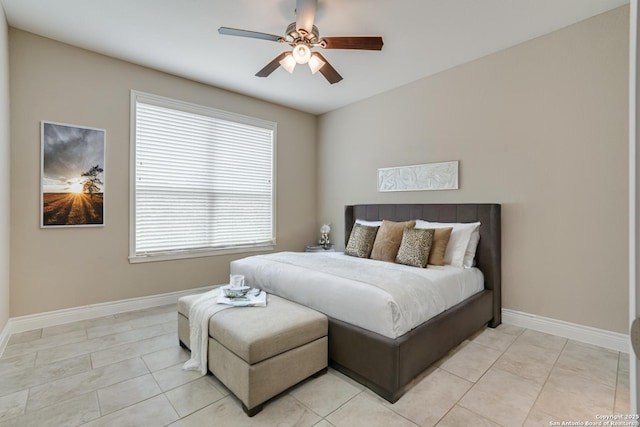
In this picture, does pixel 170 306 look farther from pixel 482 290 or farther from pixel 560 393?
pixel 560 393

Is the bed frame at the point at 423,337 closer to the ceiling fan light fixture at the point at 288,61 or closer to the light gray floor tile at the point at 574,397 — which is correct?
the light gray floor tile at the point at 574,397

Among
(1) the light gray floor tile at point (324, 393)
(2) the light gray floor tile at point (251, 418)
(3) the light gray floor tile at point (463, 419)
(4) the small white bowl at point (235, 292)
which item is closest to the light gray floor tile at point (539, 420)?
(3) the light gray floor tile at point (463, 419)

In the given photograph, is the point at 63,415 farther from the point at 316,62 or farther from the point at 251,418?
the point at 316,62

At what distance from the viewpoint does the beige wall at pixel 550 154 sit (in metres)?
2.68

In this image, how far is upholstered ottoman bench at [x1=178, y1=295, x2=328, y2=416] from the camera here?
6.18 feet

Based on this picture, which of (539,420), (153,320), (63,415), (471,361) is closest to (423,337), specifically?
(471,361)

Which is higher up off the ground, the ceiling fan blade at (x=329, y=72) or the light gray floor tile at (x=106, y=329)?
the ceiling fan blade at (x=329, y=72)

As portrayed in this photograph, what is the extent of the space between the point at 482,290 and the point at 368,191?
83.6 inches

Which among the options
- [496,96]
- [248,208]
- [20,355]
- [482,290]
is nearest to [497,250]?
[482,290]

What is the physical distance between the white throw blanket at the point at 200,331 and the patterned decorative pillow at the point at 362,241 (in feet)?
5.71

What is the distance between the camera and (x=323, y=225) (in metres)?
5.41

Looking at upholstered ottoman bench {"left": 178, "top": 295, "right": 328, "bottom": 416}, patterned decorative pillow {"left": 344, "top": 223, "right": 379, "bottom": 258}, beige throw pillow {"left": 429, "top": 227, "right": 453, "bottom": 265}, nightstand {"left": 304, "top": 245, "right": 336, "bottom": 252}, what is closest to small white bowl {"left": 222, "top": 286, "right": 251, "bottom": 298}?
upholstered ottoman bench {"left": 178, "top": 295, "right": 328, "bottom": 416}

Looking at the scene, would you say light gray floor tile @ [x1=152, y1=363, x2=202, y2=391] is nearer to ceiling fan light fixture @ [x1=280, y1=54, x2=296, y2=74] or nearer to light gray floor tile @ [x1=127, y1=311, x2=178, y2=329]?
light gray floor tile @ [x1=127, y1=311, x2=178, y2=329]

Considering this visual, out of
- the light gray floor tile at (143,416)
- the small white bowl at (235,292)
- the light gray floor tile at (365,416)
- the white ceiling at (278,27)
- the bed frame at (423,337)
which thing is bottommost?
the light gray floor tile at (143,416)
